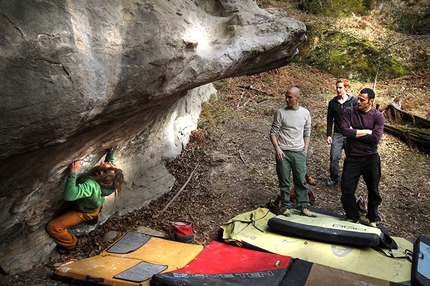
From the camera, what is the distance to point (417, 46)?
42.6 ft

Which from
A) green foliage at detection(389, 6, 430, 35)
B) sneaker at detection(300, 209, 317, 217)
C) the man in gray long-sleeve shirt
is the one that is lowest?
sneaker at detection(300, 209, 317, 217)

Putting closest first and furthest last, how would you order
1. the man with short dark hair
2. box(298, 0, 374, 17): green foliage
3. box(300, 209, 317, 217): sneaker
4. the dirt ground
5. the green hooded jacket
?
the green hooded jacket, box(300, 209, 317, 217): sneaker, the dirt ground, the man with short dark hair, box(298, 0, 374, 17): green foliage

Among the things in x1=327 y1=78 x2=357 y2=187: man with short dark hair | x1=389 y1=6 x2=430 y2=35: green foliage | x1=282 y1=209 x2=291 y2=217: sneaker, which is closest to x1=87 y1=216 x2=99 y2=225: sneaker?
x1=282 y1=209 x2=291 y2=217: sneaker

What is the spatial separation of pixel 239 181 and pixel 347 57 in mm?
8381

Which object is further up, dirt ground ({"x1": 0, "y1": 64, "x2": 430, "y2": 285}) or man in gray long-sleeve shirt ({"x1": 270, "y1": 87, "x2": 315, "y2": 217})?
man in gray long-sleeve shirt ({"x1": 270, "y1": 87, "x2": 315, "y2": 217})

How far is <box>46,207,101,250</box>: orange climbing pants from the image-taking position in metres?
4.83

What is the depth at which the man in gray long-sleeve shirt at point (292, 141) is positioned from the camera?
5430 millimetres

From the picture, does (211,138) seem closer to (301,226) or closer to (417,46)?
(301,226)

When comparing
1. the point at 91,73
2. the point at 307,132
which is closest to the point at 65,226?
the point at 91,73

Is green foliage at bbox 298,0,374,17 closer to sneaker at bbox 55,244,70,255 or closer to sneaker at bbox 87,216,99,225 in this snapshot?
sneaker at bbox 87,216,99,225

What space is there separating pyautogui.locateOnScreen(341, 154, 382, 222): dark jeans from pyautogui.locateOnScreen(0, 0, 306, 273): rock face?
218 centimetres

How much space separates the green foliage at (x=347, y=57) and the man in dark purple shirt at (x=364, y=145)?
26.2 feet

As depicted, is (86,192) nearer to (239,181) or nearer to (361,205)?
(239,181)

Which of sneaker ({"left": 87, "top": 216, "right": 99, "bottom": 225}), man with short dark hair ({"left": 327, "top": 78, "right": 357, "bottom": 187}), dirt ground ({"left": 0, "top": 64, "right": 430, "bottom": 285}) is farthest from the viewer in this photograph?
man with short dark hair ({"left": 327, "top": 78, "right": 357, "bottom": 187})
